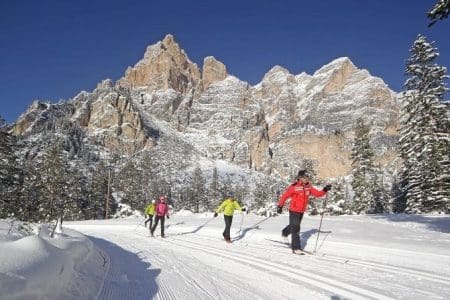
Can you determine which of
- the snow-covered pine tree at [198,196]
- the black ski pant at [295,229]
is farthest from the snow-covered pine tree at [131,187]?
the black ski pant at [295,229]

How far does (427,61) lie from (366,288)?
26673mm

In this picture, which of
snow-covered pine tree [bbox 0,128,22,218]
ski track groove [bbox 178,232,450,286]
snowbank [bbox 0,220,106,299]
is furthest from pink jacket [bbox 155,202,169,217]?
snow-covered pine tree [bbox 0,128,22,218]

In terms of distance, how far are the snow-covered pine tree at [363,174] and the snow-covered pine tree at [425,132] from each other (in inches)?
389

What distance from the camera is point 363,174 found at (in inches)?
1602

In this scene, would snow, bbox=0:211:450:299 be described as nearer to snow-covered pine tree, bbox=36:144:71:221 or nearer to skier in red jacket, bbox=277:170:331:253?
skier in red jacket, bbox=277:170:331:253

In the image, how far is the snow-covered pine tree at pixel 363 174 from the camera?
39.6 meters

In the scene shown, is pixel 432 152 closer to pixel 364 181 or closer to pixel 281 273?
pixel 364 181

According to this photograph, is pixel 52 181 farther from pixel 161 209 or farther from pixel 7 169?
pixel 161 209

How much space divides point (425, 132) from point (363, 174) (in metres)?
14.8

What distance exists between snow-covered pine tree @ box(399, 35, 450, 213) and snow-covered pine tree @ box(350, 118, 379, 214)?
9869mm

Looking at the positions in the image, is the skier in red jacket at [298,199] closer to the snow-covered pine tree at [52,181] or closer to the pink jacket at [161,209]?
the pink jacket at [161,209]

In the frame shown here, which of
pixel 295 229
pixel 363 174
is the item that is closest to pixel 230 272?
pixel 295 229

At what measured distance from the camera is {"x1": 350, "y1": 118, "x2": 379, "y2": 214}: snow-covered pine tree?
39.6m

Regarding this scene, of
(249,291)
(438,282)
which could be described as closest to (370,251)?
(438,282)
